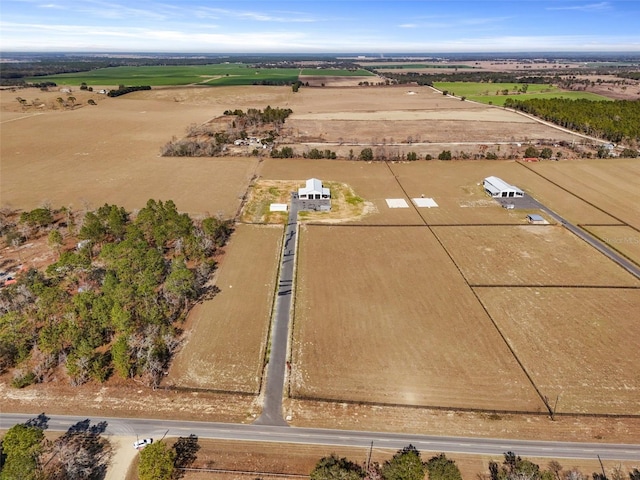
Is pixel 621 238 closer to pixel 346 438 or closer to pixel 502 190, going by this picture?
pixel 502 190

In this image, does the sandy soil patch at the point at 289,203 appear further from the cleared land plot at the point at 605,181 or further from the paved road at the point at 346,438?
the cleared land plot at the point at 605,181

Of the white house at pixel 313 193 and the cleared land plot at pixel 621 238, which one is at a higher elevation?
the white house at pixel 313 193

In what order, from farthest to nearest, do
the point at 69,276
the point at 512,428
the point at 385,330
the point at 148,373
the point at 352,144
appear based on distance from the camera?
1. the point at 352,144
2. the point at 69,276
3. the point at 385,330
4. the point at 148,373
5. the point at 512,428

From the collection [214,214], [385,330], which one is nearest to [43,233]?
[214,214]

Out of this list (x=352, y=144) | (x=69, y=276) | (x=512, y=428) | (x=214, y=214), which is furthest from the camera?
(x=352, y=144)

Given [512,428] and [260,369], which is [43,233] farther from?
[512,428]

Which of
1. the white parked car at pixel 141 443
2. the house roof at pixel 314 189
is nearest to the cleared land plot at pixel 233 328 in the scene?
the white parked car at pixel 141 443
